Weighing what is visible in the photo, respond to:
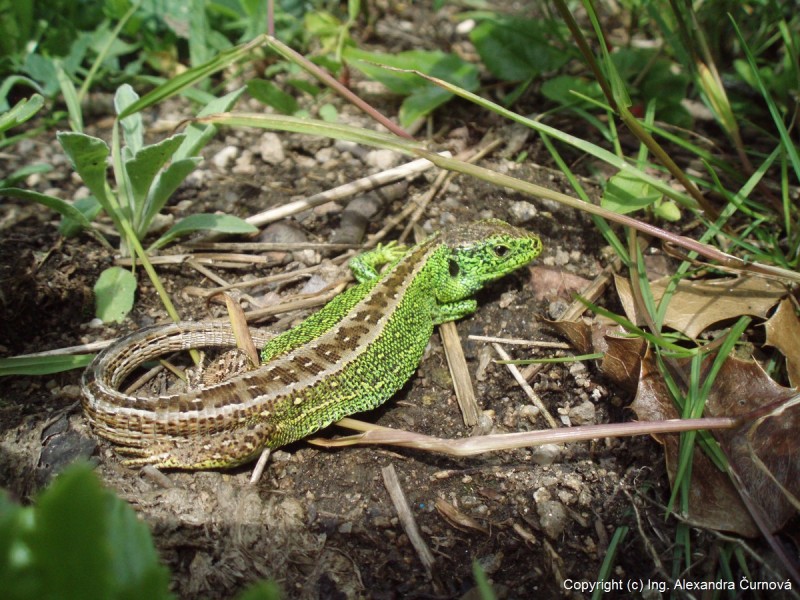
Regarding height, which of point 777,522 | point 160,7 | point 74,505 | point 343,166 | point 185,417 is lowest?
point 777,522

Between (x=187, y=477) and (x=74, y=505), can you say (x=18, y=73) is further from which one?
(x=74, y=505)

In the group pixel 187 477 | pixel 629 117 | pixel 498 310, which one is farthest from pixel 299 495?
pixel 629 117

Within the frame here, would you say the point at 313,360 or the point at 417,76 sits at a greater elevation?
the point at 417,76

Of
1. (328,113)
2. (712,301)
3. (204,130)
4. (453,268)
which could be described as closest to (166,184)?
(204,130)

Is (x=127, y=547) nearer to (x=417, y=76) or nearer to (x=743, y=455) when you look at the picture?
(x=743, y=455)

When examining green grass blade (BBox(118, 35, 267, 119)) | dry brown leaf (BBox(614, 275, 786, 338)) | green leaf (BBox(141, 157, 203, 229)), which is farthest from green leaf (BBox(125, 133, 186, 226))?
dry brown leaf (BBox(614, 275, 786, 338))

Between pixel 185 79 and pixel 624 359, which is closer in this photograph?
pixel 624 359

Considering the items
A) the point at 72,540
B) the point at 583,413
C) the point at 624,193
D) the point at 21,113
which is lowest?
the point at 583,413

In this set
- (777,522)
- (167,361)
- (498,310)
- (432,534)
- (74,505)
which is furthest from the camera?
(498,310)
